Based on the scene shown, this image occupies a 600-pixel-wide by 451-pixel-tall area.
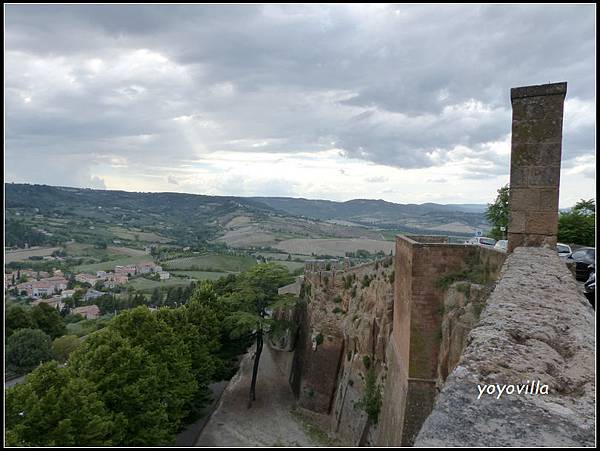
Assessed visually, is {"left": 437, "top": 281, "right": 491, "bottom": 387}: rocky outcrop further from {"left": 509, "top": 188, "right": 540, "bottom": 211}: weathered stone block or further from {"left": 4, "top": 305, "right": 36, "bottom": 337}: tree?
{"left": 4, "top": 305, "right": 36, "bottom": 337}: tree

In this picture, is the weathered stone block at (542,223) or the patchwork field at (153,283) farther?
the patchwork field at (153,283)

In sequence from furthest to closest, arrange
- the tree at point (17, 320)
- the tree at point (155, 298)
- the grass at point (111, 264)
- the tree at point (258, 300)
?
1. the grass at point (111, 264)
2. the tree at point (155, 298)
3. the tree at point (17, 320)
4. the tree at point (258, 300)

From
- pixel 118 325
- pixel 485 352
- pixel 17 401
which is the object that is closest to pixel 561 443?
pixel 485 352

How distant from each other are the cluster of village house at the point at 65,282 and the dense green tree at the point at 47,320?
23749 mm

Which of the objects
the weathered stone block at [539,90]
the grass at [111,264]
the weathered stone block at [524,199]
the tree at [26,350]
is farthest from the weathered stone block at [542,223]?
the grass at [111,264]

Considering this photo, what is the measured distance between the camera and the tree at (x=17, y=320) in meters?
41.7

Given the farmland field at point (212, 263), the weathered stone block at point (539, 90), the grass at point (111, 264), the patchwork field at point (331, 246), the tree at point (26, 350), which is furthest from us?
the patchwork field at point (331, 246)

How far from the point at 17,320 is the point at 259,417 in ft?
98.4

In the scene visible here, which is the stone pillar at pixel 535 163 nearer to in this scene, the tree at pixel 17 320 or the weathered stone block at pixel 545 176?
the weathered stone block at pixel 545 176

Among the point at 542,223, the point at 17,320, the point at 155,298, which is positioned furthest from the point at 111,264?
the point at 542,223

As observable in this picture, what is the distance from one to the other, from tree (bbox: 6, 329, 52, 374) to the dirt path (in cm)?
1732

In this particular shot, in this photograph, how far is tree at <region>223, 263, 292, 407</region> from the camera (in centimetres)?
2492

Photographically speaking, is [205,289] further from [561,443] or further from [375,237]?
[375,237]
